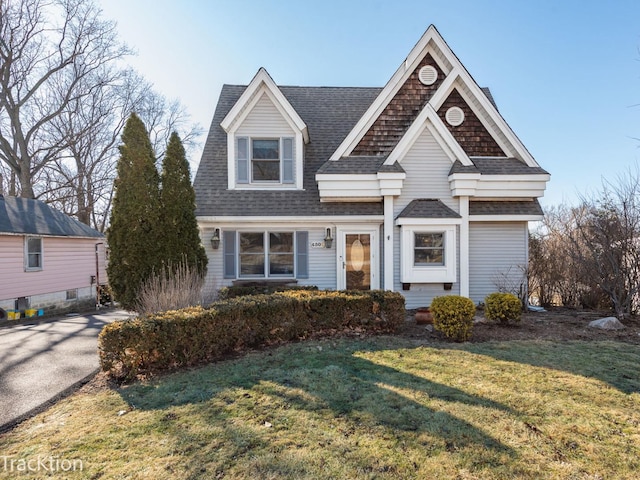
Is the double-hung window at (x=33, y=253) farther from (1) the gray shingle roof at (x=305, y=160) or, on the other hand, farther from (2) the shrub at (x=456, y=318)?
(2) the shrub at (x=456, y=318)

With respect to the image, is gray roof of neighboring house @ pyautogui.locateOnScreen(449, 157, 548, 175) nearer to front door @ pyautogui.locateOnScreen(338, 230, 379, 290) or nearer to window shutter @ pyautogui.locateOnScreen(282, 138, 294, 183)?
front door @ pyautogui.locateOnScreen(338, 230, 379, 290)

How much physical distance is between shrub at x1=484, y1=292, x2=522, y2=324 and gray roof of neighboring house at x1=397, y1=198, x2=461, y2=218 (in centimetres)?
292

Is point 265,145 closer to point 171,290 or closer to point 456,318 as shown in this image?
point 171,290

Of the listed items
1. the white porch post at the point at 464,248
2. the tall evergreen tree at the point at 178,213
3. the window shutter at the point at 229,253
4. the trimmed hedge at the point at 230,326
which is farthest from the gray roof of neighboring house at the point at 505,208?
the tall evergreen tree at the point at 178,213

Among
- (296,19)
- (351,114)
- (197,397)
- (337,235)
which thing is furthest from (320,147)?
Result: (197,397)

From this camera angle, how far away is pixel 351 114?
13.7 meters

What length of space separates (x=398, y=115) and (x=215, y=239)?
7.01 metres

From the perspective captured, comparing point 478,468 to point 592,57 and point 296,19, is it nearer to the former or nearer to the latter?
point 296,19

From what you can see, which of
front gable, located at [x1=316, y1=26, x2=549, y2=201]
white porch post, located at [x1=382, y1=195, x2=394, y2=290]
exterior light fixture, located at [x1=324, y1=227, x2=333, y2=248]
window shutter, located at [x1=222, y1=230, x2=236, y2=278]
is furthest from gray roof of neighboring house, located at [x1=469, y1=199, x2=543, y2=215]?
window shutter, located at [x1=222, y1=230, x2=236, y2=278]

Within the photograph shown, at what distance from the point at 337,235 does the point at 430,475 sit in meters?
8.32

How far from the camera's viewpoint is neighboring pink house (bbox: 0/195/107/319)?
13797 mm

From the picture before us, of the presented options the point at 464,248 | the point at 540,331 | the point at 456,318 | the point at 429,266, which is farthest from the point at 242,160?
the point at 540,331

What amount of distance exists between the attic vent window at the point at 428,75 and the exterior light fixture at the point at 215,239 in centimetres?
815

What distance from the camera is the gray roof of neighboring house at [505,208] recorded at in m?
10.5
